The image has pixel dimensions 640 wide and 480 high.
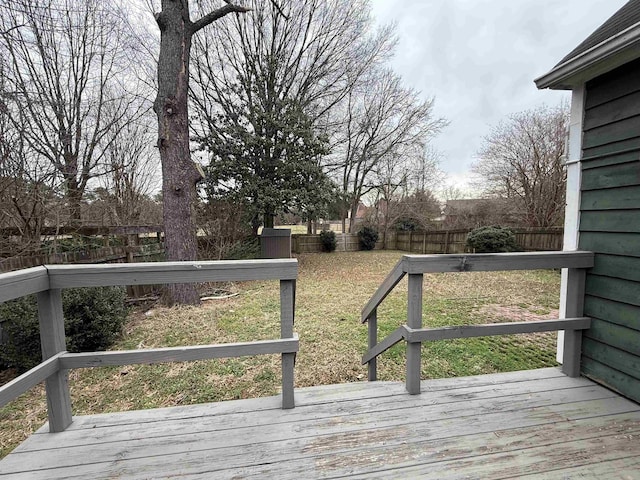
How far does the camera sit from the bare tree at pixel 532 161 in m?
9.97

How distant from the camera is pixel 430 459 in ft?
4.43

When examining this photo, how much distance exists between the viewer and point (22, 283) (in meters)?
1.30

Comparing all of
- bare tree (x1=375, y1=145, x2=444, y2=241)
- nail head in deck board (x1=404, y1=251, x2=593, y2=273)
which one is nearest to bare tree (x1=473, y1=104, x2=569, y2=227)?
bare tree (x1=375, y1=145, x2=444, y2=241)

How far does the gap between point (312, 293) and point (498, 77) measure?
38.5 feet

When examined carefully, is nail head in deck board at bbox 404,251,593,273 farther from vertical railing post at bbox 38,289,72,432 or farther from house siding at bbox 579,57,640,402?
vertical railing post at bbox 38,289,72,432

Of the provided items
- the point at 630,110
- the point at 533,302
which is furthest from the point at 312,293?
the point at 630,110

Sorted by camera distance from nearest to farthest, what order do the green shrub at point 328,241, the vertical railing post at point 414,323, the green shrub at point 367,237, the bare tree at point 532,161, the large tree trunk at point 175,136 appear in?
the vertical railing post at point 414,323, the large tree trunk at point 175,136, the bare tree at point 532,161, the green shrub at point 328,241, the green shrub at point 367,237

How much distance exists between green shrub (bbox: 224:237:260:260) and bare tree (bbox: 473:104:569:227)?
980 centimetres

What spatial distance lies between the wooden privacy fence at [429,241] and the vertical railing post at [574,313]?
28.2ft

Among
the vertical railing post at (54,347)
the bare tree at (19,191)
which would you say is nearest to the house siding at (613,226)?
the vertical railing post at (54,347)

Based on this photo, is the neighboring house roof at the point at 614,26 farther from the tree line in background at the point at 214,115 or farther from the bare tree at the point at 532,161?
the bare tree at the point at 532,161

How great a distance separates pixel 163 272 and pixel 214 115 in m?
10.2

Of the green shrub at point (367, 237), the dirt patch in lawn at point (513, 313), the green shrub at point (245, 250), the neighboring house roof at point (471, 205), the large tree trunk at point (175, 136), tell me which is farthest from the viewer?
the green shrub at point (367, 237)

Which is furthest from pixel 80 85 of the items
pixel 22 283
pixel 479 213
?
pixel 479 213
